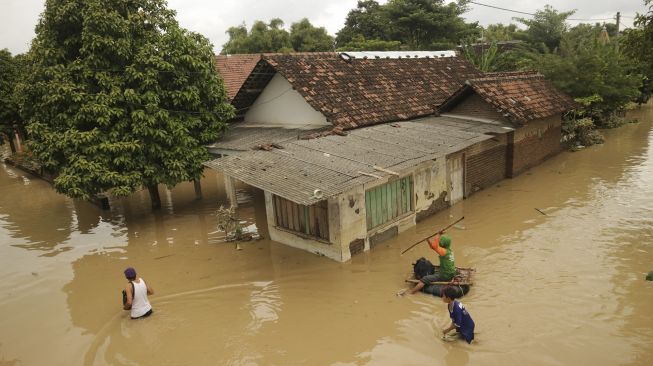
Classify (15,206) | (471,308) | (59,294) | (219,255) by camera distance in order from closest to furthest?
1. (471,308)
2. (59,294)
3. (219,255)
4. (15,206)

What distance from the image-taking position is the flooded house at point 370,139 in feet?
31.7

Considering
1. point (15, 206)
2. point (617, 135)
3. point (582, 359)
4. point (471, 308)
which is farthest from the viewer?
point (617, 135)

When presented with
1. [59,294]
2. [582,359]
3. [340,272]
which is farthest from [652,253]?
[59,294]

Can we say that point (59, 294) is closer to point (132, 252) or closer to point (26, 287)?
point (26, 287)

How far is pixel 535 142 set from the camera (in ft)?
56.0

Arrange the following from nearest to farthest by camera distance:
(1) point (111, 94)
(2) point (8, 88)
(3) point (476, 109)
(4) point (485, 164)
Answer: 1. (1) point (111, 94)
2. (4) point (485, 164)
3. (3) point (476, 109)
4. (2) point (8, 88)

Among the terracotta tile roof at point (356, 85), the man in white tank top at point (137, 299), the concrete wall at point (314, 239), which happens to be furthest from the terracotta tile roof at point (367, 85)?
the man in white tank top at point (137, 299)

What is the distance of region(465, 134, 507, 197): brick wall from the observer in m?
14.0

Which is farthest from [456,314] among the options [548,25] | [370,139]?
[548,25]

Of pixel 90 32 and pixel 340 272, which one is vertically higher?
pixel 90 32

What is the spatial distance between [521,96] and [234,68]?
590 inches

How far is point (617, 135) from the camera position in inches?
894

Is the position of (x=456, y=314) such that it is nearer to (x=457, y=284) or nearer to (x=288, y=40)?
(x=457, y=284)

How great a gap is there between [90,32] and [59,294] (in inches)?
263
